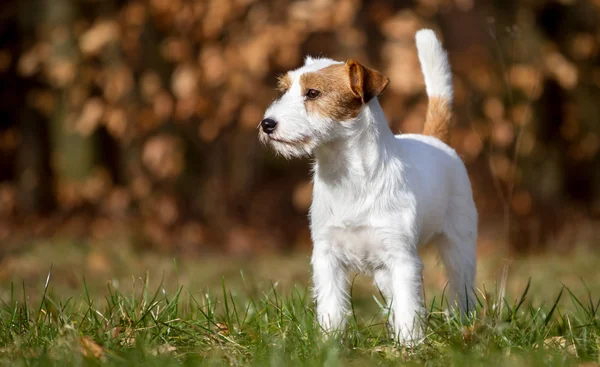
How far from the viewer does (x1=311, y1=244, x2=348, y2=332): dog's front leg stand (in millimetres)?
3271

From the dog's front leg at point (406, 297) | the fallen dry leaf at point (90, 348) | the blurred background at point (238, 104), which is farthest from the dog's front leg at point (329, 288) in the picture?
the blurred background at point (238, 104)

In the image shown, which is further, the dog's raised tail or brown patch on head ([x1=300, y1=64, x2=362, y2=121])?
the dog's raised tail

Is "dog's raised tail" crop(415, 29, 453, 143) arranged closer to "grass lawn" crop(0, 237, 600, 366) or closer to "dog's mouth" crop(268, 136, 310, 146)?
"grass lawn" crop(0, 237, 600, 366)

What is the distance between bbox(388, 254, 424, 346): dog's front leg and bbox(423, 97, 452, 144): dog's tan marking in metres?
1.09

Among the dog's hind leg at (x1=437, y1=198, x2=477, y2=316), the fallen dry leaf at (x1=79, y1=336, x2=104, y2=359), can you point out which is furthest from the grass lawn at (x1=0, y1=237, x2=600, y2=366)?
the dog's hind leg at (x1=437, y1=198, x2=477, y2=316)

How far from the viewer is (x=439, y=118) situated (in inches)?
163

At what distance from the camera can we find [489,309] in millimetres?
3107

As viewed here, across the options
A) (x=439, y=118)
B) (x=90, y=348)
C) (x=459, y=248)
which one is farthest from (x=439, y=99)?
(x=90, y=348)

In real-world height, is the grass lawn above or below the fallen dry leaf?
below

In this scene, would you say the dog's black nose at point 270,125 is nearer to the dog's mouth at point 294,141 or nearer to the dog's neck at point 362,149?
the dog's mouth at point 294,141

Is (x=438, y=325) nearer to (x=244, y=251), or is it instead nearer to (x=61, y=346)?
(x=61, y=346)

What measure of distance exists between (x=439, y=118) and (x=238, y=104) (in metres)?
3.53

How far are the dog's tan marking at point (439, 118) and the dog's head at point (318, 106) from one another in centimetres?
95

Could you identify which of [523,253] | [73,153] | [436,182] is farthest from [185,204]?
[436,182]
